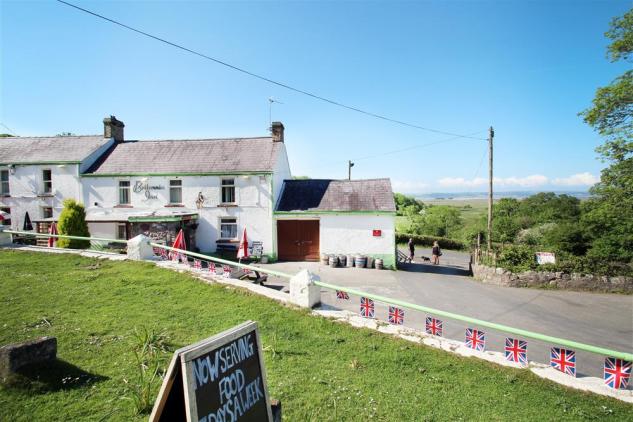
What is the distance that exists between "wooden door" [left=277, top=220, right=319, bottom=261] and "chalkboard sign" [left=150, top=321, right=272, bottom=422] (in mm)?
16577

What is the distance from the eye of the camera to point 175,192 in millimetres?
20281

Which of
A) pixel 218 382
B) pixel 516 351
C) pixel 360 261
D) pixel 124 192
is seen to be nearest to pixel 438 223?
pixel 360 261

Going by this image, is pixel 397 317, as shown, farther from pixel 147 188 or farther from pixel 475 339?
pixel 147 188

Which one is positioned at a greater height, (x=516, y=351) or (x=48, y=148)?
(x=48, y=148)

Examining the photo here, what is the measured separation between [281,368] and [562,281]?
16.2m

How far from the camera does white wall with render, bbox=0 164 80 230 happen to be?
20.5 m

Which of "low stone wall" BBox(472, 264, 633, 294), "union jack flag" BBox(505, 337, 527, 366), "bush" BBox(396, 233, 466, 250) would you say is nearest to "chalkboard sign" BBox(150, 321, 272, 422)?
"union jack flag" BBox(505, 337, 527, 366)

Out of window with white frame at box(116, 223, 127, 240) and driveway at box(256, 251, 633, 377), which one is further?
window with white frame at box(116, 223, 127, 240)

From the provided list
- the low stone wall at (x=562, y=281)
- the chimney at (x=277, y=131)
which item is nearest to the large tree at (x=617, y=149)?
the low stone wall at (x=562, y=281)

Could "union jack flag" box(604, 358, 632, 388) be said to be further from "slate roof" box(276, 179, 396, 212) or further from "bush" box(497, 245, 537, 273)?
"slate roof" box(276, 179, 396, 212)

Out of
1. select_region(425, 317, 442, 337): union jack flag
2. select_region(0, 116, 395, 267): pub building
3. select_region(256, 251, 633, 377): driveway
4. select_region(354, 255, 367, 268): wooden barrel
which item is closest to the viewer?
select_region(425, 317, 442, 337): union jack flag

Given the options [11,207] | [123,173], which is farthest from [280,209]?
[11,207]

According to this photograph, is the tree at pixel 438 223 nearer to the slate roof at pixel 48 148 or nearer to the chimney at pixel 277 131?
the chimney at pixel 277 131

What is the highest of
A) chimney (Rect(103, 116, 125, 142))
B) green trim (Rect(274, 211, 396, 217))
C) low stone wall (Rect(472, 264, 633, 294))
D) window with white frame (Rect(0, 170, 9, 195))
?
chimney (Rect(103, 116, 125, 142))
